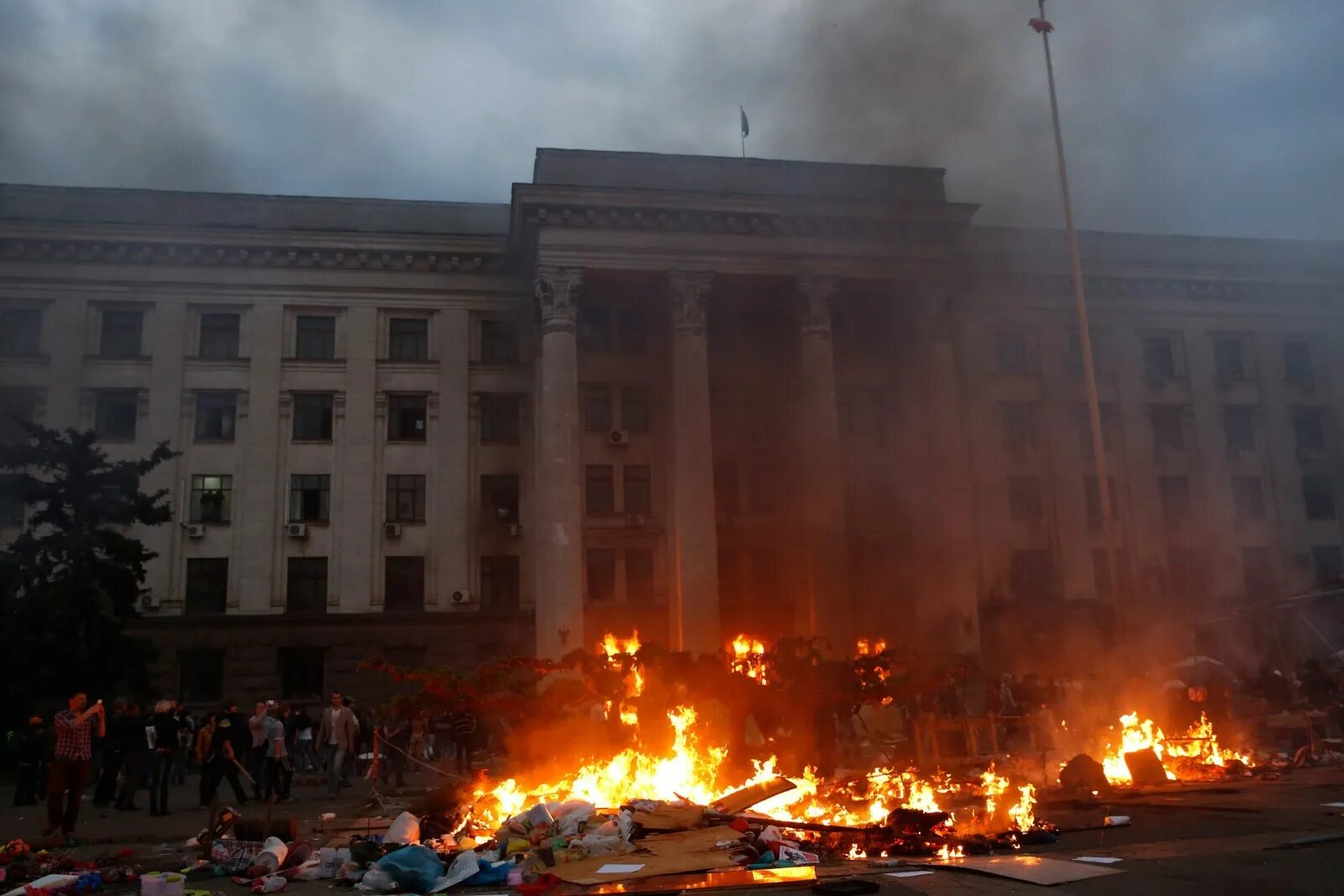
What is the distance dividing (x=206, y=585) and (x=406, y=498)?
5.93m

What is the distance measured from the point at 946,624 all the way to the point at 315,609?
17430mm

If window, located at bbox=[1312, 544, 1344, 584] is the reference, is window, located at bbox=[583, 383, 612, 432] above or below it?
above

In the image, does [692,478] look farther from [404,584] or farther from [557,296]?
[404,584]

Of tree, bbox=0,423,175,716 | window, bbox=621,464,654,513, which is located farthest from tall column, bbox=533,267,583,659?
tree, bbox=0,423,175,716

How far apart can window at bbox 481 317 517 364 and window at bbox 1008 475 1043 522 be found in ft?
53.1

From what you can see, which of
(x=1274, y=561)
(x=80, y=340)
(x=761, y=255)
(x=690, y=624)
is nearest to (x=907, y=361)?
→ (x=761, y=255)

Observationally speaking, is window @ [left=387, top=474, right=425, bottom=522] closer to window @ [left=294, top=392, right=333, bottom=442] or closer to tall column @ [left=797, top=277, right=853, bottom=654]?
window @ [left=294, top=392, right=333, bottom=442]

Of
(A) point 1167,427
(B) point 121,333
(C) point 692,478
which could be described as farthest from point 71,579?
(A) point 1167,427

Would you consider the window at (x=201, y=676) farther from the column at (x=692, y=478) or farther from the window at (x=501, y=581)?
the column at (x=692, y=478)

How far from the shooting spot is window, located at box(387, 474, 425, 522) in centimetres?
2994

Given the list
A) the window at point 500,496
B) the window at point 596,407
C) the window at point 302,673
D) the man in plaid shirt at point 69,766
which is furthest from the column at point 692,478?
the man in plaid shirt at point 69,766

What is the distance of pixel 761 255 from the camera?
1106 inches

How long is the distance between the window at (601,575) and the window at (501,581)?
216 centimetres

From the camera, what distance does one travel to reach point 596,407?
99.1ft
